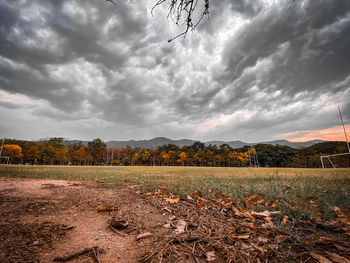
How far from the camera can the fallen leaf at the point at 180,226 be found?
1.94 m

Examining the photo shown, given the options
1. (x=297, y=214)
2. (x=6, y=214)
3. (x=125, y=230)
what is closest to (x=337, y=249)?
(x=297, y=214)

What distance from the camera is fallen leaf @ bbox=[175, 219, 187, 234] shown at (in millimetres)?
1939

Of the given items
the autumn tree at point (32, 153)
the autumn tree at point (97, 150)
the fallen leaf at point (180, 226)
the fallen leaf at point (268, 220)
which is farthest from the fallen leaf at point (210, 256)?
the autumn tree at point (97, 150)

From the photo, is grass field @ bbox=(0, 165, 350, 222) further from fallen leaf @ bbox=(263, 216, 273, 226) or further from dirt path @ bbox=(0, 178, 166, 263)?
dirt path @ bbox=(0, 178, 166, 263)

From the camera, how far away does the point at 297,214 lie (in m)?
2.43

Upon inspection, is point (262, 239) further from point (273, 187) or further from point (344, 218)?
point (273, 187)

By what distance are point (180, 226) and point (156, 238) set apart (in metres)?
0.40

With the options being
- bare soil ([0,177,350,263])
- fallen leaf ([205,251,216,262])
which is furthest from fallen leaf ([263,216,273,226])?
fallen leaf ([205,251,216,262])

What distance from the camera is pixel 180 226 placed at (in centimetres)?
206

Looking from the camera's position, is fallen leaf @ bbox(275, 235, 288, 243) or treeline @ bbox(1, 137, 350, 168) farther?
treeline @ bbox(1, 137, 350, 168)

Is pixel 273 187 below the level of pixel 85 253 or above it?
below

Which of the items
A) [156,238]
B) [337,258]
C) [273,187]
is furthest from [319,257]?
[273,187]

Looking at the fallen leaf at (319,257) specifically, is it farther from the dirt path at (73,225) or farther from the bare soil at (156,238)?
the dirt path at (73,225)

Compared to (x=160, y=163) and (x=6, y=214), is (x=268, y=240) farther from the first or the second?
(x=160, y=163)
